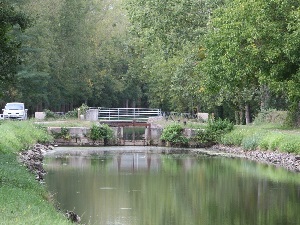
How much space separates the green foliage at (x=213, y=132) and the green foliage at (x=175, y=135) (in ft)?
3.84

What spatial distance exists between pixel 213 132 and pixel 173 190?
25.6 metres

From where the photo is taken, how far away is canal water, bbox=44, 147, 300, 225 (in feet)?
77.4

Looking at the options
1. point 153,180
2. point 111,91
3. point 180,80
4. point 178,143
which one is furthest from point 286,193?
point 111,91

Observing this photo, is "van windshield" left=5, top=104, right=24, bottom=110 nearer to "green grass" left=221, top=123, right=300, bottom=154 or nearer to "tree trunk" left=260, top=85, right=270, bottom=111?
"tree trunk" left=260, top=85, right=270, bottom=111

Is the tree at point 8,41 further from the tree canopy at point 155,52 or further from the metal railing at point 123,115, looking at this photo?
the metal railing at point 123,115

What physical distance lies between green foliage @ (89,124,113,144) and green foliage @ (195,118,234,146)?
6915 mm

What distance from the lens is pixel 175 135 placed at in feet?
189

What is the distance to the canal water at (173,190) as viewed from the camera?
77.4 ft

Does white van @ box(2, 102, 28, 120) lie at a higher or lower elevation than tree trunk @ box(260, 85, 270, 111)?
lower

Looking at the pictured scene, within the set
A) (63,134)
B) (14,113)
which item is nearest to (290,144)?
(63,134)

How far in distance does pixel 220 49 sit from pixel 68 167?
44.0 ft

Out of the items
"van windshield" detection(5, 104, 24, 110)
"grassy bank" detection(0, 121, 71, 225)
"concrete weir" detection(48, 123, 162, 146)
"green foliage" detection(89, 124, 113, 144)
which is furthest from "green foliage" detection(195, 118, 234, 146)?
"grassy bank" detection(0, 121, 71, 225)

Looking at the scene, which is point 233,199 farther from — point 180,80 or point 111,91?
point 111,91

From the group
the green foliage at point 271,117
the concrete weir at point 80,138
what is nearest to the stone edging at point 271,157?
the green foliage at point 271,117
